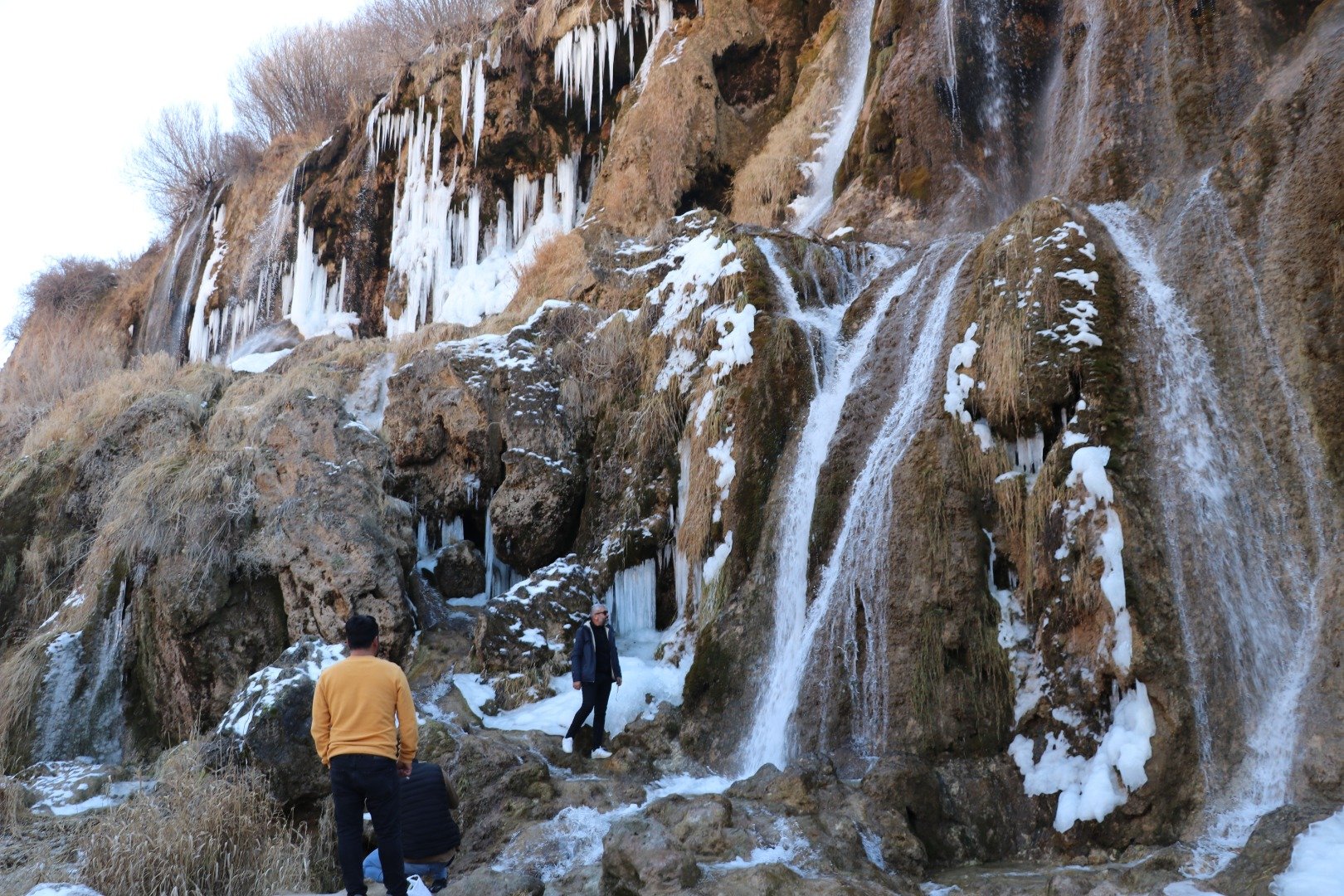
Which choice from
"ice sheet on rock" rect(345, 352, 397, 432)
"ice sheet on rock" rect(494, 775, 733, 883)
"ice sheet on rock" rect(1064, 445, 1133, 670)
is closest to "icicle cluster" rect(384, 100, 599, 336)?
"ice sheet on rock" rect(345, 352, 397, 432)

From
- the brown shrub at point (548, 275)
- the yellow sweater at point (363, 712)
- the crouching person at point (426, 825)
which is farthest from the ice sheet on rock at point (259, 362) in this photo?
the yellow sweater at point (363, 712)

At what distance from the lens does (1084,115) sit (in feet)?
37.9

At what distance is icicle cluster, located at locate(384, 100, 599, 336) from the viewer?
64.7 ft

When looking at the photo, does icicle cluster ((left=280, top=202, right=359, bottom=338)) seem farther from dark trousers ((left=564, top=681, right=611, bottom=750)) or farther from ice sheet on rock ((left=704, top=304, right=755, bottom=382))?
dark trousers ((left=564, top=681, right=611, bottom=750))

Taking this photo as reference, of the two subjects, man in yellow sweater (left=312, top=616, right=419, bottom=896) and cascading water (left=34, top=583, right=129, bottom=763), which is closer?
man in yellow sweater (left=312, top=616, right=419, bottom=896)

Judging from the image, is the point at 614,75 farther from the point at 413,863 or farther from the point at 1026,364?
the point at 413,863

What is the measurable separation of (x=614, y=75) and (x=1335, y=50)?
1390cm

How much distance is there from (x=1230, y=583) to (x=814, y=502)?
10.4 feet

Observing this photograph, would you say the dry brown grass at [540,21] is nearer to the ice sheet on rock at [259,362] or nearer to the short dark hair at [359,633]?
the ice sheet on rock at [259,362]

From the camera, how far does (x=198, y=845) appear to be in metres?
5.87

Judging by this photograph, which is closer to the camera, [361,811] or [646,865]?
[361,811]

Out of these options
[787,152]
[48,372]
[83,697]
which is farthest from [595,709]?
[48,372]

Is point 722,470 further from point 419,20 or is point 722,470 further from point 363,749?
point 419,20

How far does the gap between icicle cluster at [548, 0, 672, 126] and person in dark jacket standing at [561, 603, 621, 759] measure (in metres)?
14.2
